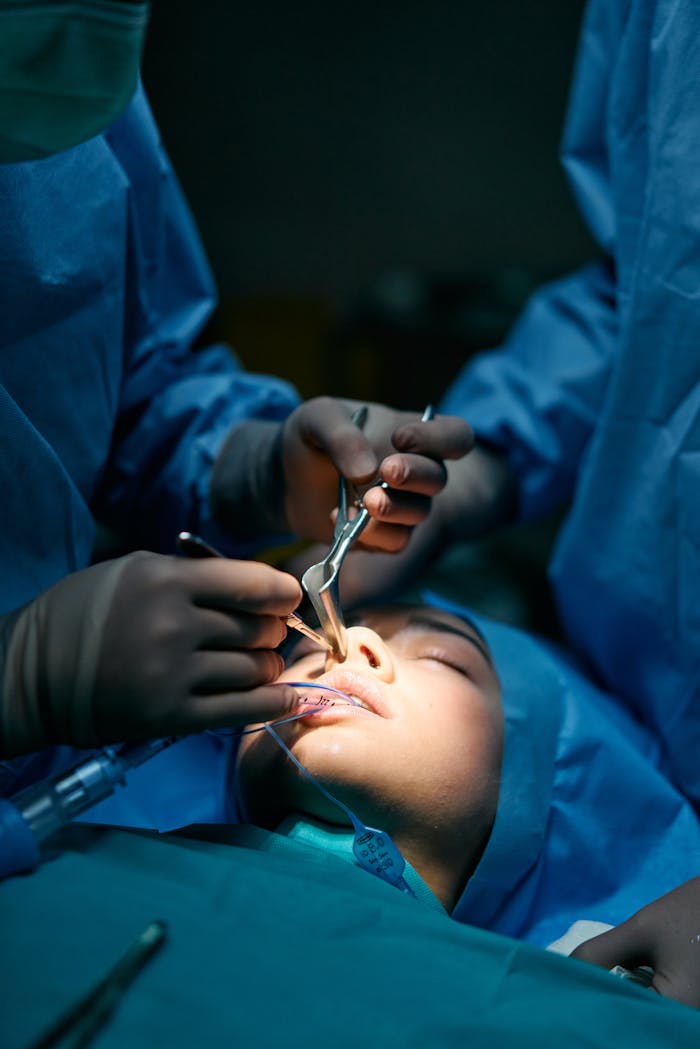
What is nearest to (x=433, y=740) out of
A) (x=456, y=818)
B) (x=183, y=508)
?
(x=456, y=818)

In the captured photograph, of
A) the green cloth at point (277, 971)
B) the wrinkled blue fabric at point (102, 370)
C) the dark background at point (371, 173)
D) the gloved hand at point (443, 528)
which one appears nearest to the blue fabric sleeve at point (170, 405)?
the wrinkled blue fabric at point (102, 370)

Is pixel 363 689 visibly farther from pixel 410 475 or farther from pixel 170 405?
pixel 170 405

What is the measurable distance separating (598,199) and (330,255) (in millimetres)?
1779

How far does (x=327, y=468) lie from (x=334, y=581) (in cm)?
32

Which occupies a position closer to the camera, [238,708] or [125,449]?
[238,708]

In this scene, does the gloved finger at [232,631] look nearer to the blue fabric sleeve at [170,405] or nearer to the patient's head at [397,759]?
the patient's head at [397,759]

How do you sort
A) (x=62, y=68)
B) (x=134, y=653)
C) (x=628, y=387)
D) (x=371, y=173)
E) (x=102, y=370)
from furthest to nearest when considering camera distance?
(x=371, y=173), (x=628, y=387), (x=102, y=370), (x=134, y=653), (x=62, y=68)

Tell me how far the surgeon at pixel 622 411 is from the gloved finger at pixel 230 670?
0.53 m

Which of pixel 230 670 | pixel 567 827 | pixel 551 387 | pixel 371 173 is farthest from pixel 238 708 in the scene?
pixel 371 173

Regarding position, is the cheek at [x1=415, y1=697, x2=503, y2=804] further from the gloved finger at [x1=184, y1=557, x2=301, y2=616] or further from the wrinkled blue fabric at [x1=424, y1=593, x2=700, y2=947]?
the gloved finger at [x1=184, y1=557, x2=301, y2=616]

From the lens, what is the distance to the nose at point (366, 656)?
1203 millimetres

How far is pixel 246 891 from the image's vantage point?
941 mm

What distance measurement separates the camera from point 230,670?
3.08 feet

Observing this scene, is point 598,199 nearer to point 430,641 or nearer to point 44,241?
point 430,641
